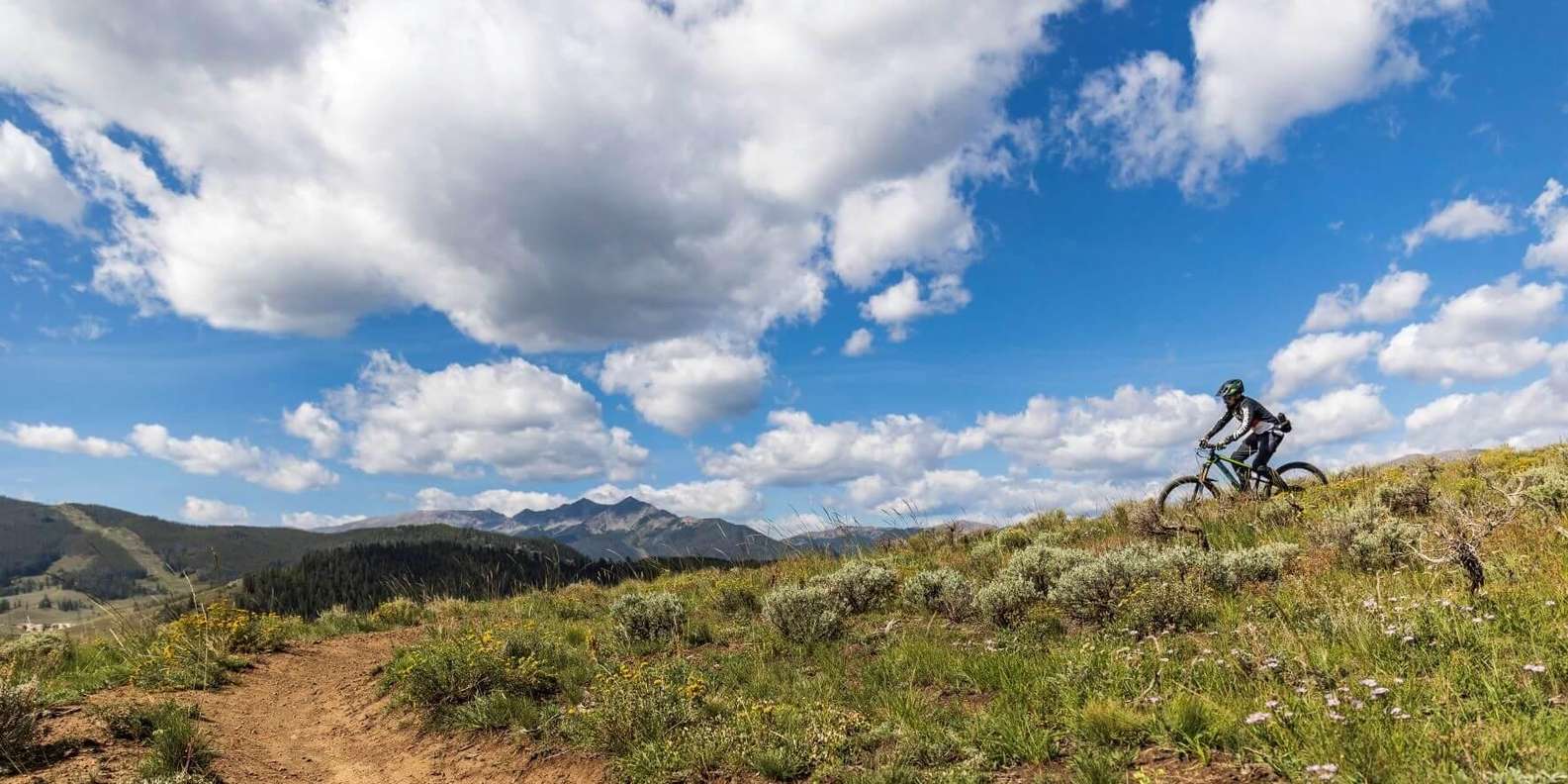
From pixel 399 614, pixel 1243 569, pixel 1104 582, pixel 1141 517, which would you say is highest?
pixel 1141 517

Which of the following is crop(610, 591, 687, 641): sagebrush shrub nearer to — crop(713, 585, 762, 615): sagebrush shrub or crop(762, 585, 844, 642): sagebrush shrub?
crop(713, 585, 762, 615): sagebrush shrub

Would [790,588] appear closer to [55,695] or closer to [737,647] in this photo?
[737,647]

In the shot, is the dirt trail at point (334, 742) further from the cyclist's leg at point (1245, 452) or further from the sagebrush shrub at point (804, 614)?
the cyclist's leg at point (1245, 452)

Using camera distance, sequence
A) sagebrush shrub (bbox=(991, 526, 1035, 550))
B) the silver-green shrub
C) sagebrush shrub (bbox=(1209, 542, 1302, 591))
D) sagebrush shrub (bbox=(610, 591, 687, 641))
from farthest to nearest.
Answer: sagebrush shrub (bbox=(991, 526, 1035, 550)) < sagebrush shrub (bbox=(610, 591, 687, 641)) < sagebrush shrub (bbox=(1209, 542, 1302, 591)) < the silver-green shrub

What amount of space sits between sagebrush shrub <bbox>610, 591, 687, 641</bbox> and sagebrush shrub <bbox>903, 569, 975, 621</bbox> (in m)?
3.87

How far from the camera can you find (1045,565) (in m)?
11.0

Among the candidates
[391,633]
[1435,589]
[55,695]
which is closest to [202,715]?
[55,695]

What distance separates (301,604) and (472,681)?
21156 cm

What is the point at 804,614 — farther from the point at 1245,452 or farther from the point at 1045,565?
the point at 1245,452

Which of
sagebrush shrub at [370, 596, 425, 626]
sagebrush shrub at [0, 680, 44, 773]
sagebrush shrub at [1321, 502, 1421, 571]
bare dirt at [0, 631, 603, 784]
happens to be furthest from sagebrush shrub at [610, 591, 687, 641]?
sagebrush shrub at [1321, 502, 1421, 571]

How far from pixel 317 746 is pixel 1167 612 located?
1033cm

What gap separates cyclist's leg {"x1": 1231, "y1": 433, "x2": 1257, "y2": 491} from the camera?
657 inches

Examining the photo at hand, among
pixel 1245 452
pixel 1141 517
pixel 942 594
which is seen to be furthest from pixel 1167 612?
pixel 1245 452

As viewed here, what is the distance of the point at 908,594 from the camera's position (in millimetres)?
11781
